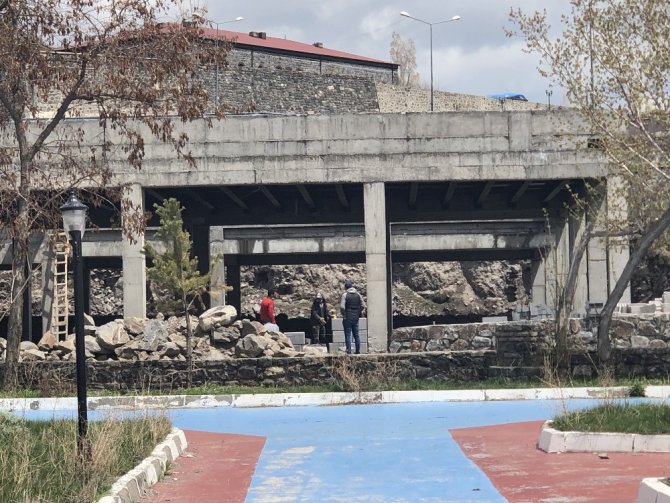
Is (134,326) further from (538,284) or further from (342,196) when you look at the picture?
(538,284)

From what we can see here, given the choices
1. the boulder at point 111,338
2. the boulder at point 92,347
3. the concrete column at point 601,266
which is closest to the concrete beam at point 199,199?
the concrete column at point 601,266

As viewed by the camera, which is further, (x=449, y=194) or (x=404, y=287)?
(x=404, y=287)

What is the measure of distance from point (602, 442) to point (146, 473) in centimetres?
532

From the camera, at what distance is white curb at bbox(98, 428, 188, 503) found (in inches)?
399

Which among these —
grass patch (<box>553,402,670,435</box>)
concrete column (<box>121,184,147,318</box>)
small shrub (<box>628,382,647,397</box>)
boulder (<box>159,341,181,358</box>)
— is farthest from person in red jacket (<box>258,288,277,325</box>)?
grass patch (<box>553,402,670,435</box>)

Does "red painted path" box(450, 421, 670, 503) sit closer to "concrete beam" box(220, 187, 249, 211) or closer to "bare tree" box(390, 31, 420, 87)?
"concrete beam" box(220, 187, 249, 211)

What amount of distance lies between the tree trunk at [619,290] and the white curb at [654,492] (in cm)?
1328

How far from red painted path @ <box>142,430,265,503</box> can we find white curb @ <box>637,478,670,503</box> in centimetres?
383

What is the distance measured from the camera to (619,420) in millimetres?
13789

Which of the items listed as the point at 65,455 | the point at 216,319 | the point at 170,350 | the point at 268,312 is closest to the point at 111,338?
the point at 170,350

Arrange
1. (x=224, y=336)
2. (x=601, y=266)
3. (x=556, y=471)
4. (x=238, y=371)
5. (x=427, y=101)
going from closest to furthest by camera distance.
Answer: (x=556, y=471) → (x=238, y=371) → (x=224, y=336) → (x=601, y=266) → (x=427, y=101)

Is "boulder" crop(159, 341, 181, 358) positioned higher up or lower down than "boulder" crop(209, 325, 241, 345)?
lower down

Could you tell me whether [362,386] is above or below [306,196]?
below

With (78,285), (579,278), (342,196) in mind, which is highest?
(342,196)
